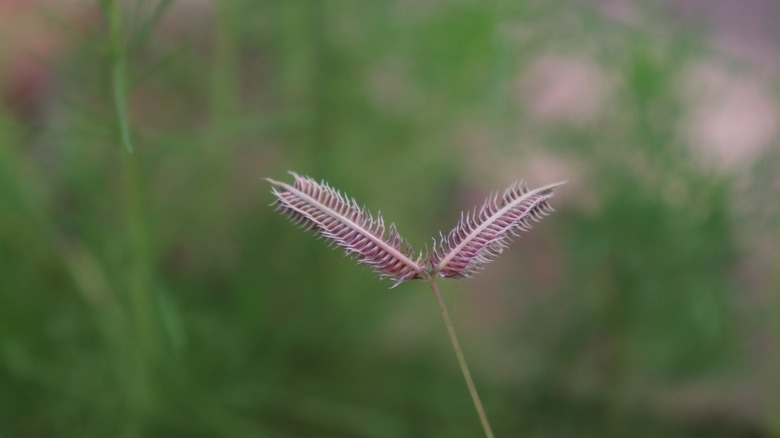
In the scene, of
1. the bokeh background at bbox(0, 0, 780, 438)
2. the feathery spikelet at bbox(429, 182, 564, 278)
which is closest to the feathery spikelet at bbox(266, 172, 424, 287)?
the feathery spikelet at bbox(429, 182, 564, 278)

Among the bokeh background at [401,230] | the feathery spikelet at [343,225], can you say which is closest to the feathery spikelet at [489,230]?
the feathery spikelet at [343,225]

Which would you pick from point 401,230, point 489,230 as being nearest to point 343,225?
point 489,230

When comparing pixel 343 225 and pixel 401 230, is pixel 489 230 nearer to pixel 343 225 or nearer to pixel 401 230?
pixel 343 225

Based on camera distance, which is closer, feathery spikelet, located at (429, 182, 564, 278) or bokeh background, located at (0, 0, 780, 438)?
feathery spikelet, located at (429, 182, 564, 278)

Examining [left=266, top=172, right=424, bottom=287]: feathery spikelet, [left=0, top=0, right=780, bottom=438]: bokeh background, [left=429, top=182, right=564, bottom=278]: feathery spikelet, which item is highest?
[left=0, top=0, right=780, bottom=438]: bokeh background

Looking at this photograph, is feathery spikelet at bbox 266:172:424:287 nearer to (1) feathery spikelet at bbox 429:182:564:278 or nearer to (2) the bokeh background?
(1) feathery spikelet at bbox 429:182:564:278

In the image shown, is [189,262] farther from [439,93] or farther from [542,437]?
[542,437]
